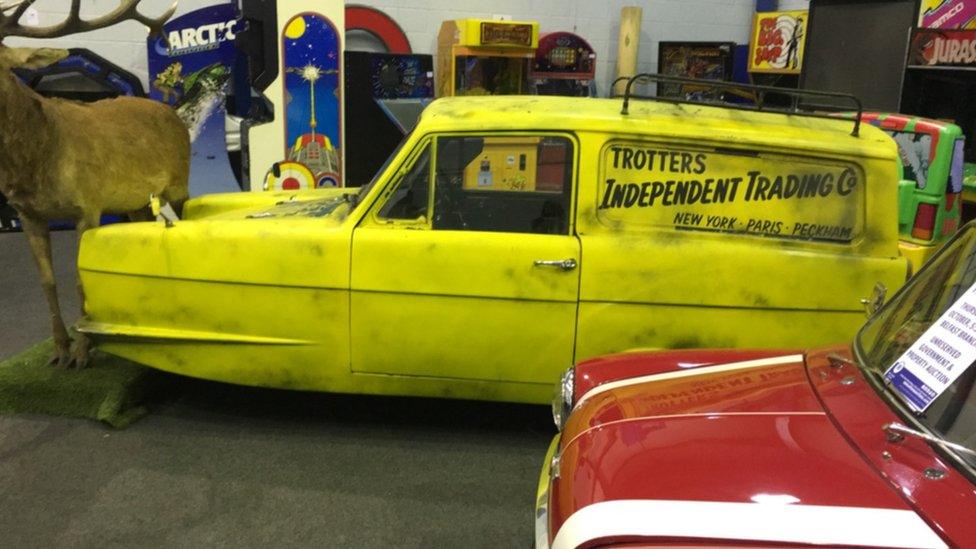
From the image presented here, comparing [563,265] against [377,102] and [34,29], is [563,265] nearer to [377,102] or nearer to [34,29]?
[34,29]

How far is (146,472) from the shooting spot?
336cm

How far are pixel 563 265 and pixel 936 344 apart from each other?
1620 millimetres

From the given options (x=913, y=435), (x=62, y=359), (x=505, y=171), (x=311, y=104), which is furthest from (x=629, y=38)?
(x=913, y=435)

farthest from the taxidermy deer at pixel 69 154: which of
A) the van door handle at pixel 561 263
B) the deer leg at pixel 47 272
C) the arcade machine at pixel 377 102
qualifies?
the arcade machine at pixel 377 102

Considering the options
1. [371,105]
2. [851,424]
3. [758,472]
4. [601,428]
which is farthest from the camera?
[371,105]

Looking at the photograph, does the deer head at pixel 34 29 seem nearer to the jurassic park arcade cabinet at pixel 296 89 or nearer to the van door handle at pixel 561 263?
the jurassic park arcade cabinet at pixel 296 89

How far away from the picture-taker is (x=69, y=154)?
3.99 metres

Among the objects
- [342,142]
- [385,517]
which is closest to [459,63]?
[342,142]

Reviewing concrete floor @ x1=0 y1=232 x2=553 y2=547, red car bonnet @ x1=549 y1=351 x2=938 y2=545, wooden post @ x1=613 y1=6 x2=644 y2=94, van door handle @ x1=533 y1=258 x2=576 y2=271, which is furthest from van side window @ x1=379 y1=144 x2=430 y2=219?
wooden post @ x1=613 y1=6 x2=644 y2=94

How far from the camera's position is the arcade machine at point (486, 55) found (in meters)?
7.18

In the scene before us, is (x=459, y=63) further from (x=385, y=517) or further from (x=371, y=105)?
(x=385, y=517)

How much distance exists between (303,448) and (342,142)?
3.85 metres

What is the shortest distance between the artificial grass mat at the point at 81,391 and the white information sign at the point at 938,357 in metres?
3.40

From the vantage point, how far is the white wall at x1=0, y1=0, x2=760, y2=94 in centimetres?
721
